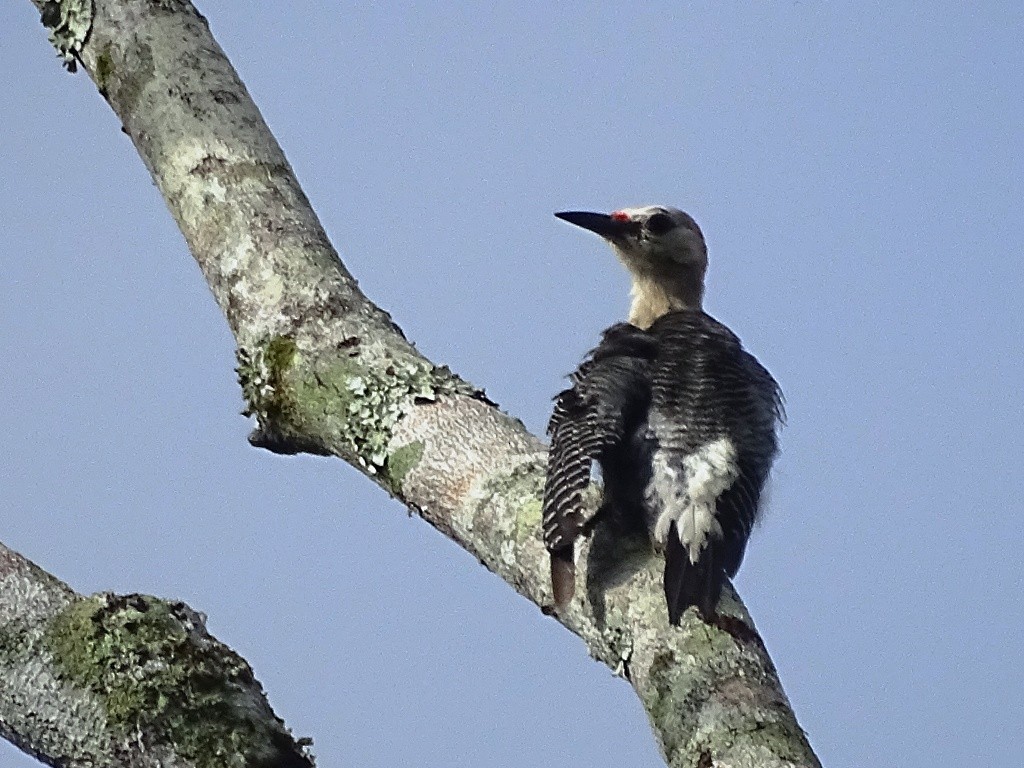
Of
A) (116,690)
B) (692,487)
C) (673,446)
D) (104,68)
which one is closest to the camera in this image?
(116,690)

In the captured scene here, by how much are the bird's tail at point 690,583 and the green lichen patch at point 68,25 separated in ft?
8.22

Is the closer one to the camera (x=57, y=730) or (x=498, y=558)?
(x=57, y=730)

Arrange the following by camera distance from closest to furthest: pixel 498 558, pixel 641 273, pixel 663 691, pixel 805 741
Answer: pixel 805 741
pixel 663 691
pixel 498 558
pixel 641 273

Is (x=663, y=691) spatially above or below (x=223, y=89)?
below

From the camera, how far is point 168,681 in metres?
2.57

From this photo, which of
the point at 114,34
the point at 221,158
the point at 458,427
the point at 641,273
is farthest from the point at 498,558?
the point at 641,273

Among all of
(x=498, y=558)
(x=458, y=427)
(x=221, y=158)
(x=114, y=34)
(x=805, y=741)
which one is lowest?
(x=805, y=741)

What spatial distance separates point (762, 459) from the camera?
3.93 m

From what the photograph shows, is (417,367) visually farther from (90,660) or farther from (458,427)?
(90,660)

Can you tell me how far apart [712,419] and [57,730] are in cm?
197

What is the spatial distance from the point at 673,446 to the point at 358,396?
838 millimetres

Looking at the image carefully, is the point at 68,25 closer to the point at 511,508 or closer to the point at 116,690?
the point at 511,508

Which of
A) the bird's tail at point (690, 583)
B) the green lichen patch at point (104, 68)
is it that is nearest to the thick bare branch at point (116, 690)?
the bird's tail at point (690, 583)

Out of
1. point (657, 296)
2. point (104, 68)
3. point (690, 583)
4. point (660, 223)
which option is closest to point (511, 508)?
point (690, 583)
